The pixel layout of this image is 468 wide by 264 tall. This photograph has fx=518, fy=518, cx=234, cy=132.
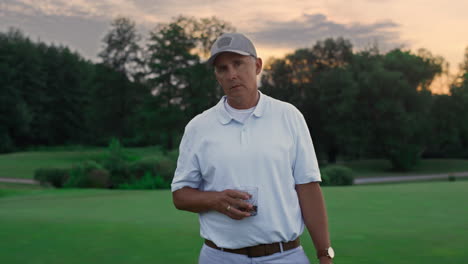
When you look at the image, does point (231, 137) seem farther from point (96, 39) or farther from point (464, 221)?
point (96, 39)

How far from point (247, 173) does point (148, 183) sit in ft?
89.7

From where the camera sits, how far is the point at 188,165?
3115 mm

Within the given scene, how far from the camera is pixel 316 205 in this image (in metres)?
3.04

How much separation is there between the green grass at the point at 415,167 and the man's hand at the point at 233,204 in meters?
50.5

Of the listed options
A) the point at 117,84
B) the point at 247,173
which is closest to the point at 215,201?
the point at 247,173

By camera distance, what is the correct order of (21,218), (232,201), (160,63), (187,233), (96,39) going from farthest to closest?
(96,39) < (160,63) < (21,218) < (187,233) < (232,201)

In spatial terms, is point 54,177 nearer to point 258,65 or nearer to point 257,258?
point 258,65

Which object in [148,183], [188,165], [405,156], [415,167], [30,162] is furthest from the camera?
[415,167]

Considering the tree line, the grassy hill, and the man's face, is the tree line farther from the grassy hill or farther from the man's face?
the man's face

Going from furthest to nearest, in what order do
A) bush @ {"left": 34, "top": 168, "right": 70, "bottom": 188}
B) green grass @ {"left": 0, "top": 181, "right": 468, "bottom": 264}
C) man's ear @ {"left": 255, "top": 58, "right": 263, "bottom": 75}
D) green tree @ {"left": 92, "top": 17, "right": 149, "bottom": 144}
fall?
green tree @ {"left": 92, "top": 17, "right": 149, "bottom": 144}, bush @ {"left": 34, "top": 168, "right": 70, "bottom": 188}, green grass @ {"left": 0, "top": 181, "right": 468, "bottom": 264}, man's ear @ {"left": 255, "top": 58, "right": 263, "bottom": 75}

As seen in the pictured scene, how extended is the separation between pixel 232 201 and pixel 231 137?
0.37 metres

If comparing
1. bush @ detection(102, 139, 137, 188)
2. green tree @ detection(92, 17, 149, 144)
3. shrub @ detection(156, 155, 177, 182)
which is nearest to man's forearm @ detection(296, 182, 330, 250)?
shrub @ detection(156, 155, 177, 182)

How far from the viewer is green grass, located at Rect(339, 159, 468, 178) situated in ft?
177

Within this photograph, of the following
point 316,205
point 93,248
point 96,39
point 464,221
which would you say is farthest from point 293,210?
point 96,39
